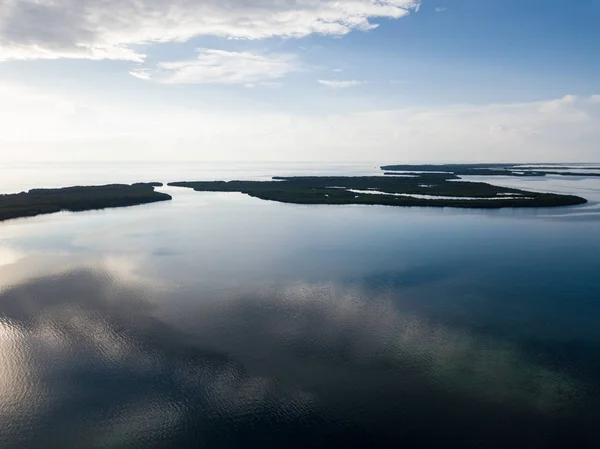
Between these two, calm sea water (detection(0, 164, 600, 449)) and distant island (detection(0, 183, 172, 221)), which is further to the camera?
distant island (detection(0, 183, 172, 221))

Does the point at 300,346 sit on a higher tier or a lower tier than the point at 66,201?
lower

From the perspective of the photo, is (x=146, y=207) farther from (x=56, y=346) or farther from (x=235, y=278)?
(x=56, y=346)

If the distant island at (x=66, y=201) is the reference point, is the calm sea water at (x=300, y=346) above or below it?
below

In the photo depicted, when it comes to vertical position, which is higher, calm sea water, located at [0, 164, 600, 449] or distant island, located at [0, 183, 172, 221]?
distant island, located at [0, 183, 172, 221]

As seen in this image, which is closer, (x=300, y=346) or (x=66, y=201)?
(x=300, y=346)
